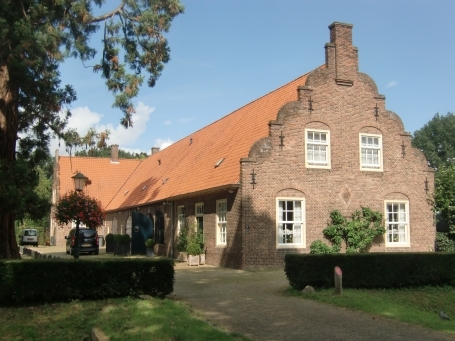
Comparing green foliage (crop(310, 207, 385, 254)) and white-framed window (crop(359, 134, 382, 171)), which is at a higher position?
white-framed window (crop(359, 134, 382, 171))

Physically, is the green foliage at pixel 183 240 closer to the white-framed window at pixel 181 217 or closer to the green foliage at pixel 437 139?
the white-framed window at pixel 181 217

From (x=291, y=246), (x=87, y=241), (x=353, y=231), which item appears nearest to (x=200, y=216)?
(x=291, y=246)

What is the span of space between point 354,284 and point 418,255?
272cm

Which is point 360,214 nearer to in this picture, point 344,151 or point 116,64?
point 344,151

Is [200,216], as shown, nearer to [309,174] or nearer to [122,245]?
[309,174]

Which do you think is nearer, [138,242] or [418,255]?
[418,255]

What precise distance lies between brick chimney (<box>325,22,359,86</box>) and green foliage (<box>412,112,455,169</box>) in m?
42.0

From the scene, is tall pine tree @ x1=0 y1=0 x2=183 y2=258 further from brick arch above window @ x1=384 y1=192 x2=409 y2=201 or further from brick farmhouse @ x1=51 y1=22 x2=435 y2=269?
brick arch above window @ x1=384 y1=192 x2=409 y2=201

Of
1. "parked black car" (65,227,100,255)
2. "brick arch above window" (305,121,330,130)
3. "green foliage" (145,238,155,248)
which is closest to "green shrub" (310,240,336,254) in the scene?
"brick arch above window" (305,121,330,130)

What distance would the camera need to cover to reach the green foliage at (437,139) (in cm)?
6197

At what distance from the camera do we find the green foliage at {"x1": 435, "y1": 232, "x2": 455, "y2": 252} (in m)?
24.1

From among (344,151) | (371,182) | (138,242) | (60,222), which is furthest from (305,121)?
(138,242)

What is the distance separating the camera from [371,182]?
76.8 ft

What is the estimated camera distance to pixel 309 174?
22188 mm
